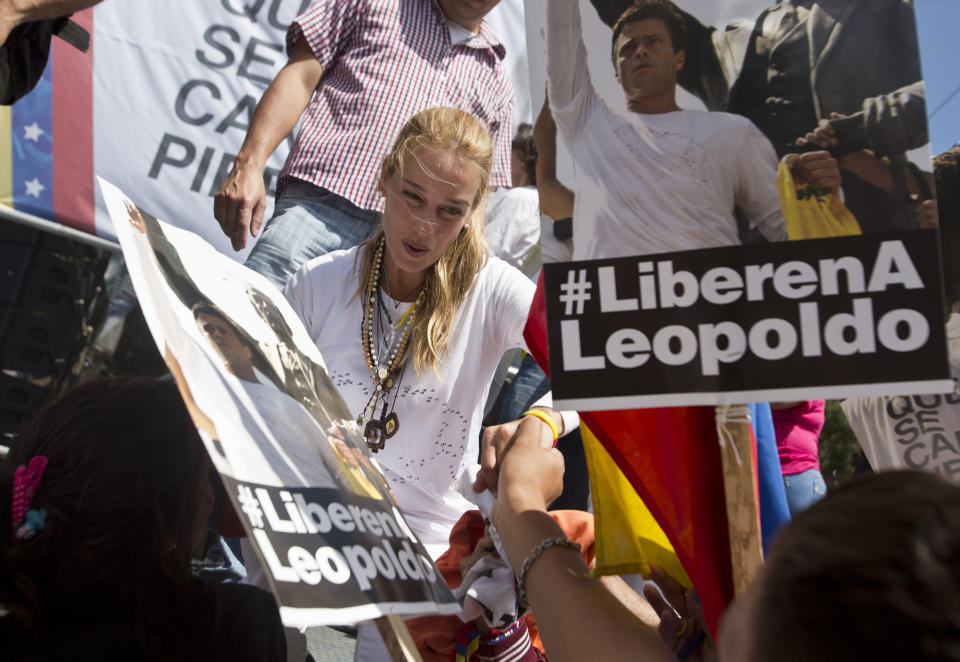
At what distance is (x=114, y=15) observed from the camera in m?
3.21

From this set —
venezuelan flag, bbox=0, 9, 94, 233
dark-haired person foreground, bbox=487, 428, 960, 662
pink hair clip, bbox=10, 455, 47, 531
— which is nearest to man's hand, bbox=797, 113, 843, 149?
dark-haired person foreground, bbox=487, 428, 960, 662

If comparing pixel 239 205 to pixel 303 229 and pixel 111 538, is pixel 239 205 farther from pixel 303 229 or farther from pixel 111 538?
pixel 111 538

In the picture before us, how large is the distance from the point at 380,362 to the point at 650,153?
1.00 meters

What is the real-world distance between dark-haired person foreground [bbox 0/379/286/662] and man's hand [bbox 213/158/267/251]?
950mm

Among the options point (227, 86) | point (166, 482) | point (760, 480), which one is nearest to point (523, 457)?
point (760, 480)

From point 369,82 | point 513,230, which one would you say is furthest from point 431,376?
point 513,230

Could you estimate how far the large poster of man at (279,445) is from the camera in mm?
834

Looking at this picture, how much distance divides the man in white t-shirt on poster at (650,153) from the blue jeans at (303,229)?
4.25 feet

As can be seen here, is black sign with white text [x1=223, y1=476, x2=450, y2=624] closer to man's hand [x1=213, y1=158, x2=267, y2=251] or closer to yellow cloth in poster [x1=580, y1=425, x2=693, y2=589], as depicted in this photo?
yellow cloth in poster [x1=580, y1=425, x2=693, y2=589]

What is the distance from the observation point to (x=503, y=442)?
1.29m

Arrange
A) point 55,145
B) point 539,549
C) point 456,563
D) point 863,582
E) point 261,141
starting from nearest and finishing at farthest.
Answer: point 863,582
point 539,549
point 456,563
point 261,141
point 55,145

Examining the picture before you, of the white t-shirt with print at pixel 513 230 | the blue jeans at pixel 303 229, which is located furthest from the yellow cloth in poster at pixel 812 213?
the white t-shirt with print at pixel 513 230

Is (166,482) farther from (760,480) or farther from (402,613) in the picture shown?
(760,480)

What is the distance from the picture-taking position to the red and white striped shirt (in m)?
2.32
